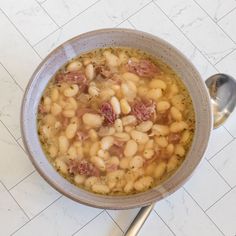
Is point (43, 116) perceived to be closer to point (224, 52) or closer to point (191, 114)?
point (191, 114)

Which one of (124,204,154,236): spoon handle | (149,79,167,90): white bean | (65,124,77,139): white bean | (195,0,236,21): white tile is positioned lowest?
(124,204,154,236): spoon handle

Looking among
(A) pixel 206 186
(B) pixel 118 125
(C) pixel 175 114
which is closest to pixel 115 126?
(B) pixel 118 125

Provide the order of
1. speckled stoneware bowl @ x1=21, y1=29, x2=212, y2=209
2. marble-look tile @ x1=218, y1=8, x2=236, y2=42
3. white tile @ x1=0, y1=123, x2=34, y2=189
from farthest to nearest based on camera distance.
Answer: marble-look tile @ x1=218, y1=8, x2=236, y2=42 < white tile @ x1=0, y1=123, x2=34, y2=189 < speckled stoneware bowl @ x1=21, y1=29, x2=212, y2=209

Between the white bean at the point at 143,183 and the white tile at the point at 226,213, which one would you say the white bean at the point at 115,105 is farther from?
the white tile at the point at 226,213

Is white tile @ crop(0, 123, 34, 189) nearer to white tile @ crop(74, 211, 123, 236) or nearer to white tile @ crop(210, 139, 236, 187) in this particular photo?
white tile @ crop(74, 211, 123, 236)

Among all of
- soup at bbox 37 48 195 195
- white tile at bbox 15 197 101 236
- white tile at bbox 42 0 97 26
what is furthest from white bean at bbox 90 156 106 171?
white tile at bbox 42 0 97 26

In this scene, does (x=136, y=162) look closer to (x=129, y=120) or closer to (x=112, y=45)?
(x=129, y=120)
